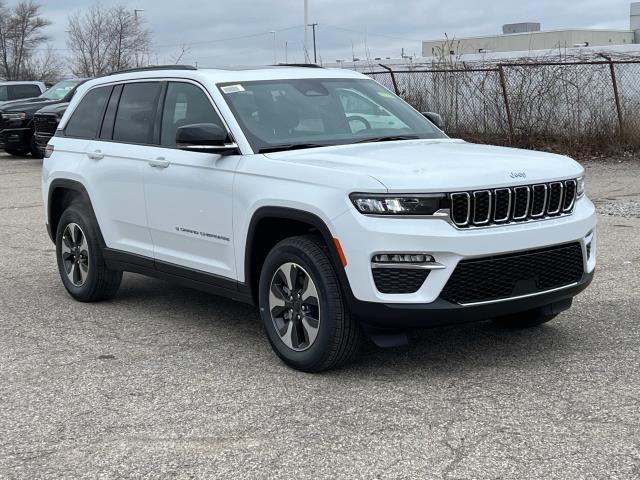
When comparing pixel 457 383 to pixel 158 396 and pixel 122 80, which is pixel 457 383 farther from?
pixel 122 80

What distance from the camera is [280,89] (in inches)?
250

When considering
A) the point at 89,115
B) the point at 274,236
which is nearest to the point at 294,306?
the point at 274,236

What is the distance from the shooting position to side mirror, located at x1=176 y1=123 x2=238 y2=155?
5738 millimetres

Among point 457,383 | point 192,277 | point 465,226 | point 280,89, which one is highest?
point 280,89

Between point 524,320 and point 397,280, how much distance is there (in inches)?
62.7

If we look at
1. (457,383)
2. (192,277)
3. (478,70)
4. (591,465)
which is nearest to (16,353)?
(192,277)

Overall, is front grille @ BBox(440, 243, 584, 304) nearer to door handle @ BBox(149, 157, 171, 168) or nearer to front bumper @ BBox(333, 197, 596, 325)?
front bumper @ BBox(333, 197, 596, 325)

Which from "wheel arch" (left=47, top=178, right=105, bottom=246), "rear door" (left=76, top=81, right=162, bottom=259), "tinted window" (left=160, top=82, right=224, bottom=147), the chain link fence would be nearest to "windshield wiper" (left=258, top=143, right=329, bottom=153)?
"tinted window" (left=160, top=82, right=224, bottom=147)

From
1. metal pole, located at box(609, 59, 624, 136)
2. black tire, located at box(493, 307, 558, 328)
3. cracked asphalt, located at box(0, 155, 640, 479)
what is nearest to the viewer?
cracked asphalt, located at box(0, 155, 640, 479)

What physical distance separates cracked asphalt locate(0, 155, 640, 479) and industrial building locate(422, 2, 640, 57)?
103ft

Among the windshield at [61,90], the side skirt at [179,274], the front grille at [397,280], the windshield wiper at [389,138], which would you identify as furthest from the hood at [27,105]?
the front grille at [397,280]

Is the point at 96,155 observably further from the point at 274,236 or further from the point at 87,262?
the point at 274,236

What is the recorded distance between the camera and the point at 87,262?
291 inches

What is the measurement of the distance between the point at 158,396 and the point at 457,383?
5.38 feet
